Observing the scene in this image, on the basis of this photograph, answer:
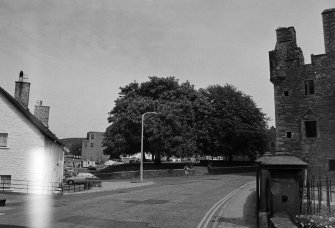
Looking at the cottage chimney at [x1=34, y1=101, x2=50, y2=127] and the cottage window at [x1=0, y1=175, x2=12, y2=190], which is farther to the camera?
the cottage chimney at [x1=34, y1=101, x2=50, y2=127]

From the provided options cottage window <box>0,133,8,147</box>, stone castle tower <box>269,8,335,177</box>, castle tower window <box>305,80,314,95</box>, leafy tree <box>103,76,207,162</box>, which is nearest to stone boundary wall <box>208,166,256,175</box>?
leafy tree <box>103,76,207,162</box>

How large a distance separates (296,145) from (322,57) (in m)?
9.46

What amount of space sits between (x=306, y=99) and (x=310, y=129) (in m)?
3.21

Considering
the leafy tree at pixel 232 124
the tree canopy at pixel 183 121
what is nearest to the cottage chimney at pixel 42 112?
the tree canopy at pixel 183 121

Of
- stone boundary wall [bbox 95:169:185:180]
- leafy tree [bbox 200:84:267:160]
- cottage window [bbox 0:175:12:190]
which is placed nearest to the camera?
cottage window [bbox 0:175:12:190]

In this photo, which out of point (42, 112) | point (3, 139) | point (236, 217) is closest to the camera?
point (236, 217)

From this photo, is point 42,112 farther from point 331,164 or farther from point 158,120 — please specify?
point 331,164

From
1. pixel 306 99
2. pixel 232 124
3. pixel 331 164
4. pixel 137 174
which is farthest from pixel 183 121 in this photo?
pixel 331 164

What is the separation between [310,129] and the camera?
33.8 metres

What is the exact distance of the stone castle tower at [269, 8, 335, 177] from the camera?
32.9m

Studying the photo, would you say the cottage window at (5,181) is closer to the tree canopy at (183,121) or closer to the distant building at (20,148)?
the distant building at (20,148)

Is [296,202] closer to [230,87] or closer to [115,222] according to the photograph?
[115,222]

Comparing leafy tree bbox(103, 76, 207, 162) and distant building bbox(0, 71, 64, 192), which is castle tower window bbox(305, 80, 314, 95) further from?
distant building bbox(0, 71, 64, 192)

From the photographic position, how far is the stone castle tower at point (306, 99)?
108 ft
